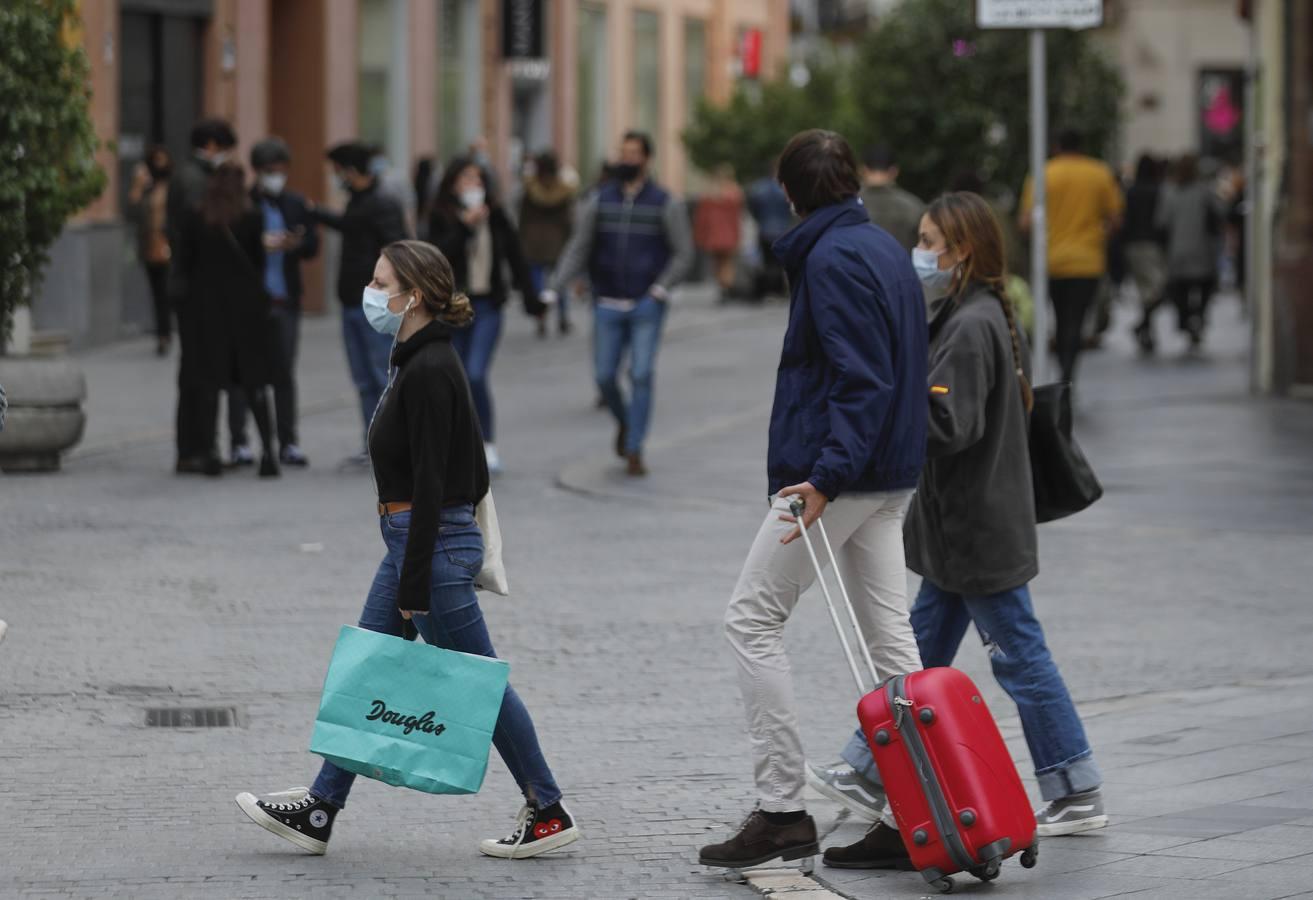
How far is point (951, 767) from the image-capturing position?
557 cm

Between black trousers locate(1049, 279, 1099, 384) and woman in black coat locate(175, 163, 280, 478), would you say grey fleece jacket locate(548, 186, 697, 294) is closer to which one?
woman in black coat locate(175, 163, 280, 478)

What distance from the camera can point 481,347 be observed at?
44.5ft

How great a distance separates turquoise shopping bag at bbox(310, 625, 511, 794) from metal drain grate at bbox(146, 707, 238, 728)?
66.8 inches

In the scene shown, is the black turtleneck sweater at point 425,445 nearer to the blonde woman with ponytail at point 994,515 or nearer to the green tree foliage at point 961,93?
the blonde woman with ponytail at point 994,515

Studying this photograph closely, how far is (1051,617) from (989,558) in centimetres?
323

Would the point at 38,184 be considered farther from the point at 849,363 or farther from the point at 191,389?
the point at 849,363

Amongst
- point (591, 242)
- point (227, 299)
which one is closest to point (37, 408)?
point (227, 299)

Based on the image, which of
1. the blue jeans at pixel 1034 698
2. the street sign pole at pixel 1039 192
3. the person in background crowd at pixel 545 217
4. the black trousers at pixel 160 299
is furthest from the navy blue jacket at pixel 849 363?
the person in background crowd at pixel 545 217

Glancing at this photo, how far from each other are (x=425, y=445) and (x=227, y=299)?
25.1ft

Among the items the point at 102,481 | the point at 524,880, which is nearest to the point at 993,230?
the point at 524,880

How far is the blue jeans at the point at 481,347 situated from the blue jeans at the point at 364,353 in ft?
1.38

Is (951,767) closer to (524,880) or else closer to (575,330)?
(524,880)

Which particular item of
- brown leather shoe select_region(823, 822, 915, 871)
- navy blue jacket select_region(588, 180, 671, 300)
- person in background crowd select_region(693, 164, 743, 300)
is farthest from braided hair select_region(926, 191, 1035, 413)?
person in background crowd select_region(693, 164, 743, 300)

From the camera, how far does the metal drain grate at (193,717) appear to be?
7.45 m
